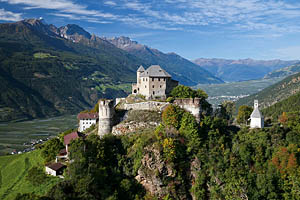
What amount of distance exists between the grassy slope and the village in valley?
3868mm

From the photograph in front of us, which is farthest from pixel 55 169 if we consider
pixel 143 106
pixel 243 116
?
pixel 243 116

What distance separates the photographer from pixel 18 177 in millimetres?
63469

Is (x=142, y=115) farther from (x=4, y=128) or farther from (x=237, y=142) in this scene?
(x=4, y=128)

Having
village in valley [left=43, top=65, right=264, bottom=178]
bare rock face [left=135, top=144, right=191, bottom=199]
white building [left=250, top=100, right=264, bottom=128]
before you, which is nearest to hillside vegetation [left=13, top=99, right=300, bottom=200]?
bare rock face [left=135, top=144, right=191, bottom=199]

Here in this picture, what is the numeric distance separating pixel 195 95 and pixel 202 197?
27114mm

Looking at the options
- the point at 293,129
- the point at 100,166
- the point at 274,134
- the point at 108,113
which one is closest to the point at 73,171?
the point at 100,166

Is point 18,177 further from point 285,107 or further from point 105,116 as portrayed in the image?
point 285,107

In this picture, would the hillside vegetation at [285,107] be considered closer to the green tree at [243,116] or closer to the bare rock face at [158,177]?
the green tree at [243,116]

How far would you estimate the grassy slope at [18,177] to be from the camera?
55.4 metres

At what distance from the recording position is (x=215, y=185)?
59.4 metres

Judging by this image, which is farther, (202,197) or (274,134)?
(274,134)

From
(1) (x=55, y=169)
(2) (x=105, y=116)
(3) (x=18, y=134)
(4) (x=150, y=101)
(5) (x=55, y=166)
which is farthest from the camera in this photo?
(3) (x=18, y=134)

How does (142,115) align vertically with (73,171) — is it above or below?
above

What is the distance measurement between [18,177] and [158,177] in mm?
29728
